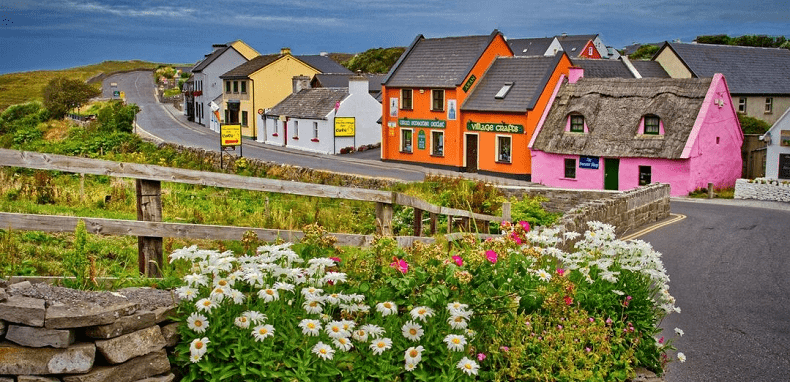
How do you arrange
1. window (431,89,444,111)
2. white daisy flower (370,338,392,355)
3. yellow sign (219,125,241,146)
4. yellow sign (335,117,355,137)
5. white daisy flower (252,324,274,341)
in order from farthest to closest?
yellow sign (335,117,355,137) < window (431,89,444,111) < yellow sign (219,125,241,146) < white daisy flower (370,338,392,355) < white daisy flower (252,324,274,341)

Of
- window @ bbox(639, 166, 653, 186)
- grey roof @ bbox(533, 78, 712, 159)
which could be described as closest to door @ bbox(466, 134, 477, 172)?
grey roof @ bbox(533, 78, 712, 159)

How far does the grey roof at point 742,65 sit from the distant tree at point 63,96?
51.4 m

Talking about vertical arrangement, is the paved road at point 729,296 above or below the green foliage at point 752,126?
below

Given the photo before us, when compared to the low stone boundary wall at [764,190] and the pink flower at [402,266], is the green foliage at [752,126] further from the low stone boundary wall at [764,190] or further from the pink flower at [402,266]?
the pink flower at [402,266]

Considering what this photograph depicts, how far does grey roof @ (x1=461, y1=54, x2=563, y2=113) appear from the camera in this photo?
43.3 metres

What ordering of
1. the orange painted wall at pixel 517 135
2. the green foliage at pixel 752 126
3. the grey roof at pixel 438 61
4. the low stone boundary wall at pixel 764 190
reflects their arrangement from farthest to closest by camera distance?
the green foliage at pixel 752 126
the grey roof at pixel 438 61
the orange painted wall at pixel 517 135
the low stone boundary wall at pixel 764 190

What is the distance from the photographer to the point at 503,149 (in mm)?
45000

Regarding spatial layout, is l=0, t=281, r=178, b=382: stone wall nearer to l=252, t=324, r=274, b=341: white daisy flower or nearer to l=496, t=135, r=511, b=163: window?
l=252, t=324, r=274, b=341: white daisy flower

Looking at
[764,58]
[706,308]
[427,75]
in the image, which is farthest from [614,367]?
A: [764,58]

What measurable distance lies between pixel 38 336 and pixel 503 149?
1616 inches

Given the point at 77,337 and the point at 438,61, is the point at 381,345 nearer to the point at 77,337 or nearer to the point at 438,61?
the point at 77,337

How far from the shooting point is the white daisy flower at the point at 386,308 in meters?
6.05

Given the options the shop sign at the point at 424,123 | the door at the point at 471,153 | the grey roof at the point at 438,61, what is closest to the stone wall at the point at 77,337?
the door at the point at 471,153

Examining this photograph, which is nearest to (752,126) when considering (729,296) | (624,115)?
(624,115)
